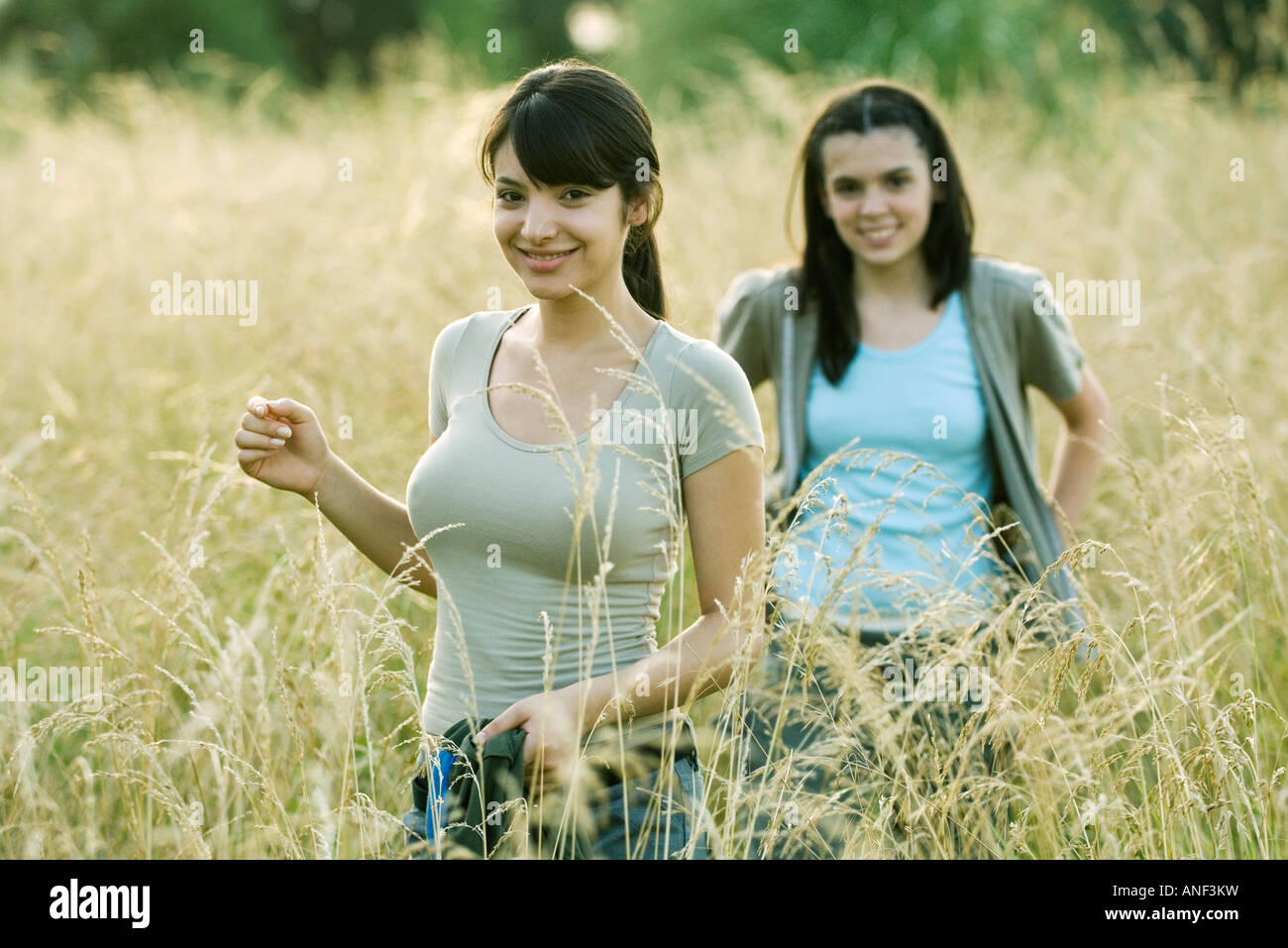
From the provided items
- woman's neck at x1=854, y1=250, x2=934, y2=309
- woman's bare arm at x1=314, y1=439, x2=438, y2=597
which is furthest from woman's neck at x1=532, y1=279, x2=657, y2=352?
woman's neck at x1=854, y1=250, x2=934, y2=309

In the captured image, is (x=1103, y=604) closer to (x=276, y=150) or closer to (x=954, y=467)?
(x=954, y=467)

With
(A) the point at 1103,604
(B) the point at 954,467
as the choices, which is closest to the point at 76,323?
(B) the point at 954,467

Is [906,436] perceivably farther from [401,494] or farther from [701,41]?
[701,41]

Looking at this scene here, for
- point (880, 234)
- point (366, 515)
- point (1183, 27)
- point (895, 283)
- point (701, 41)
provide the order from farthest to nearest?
point (1183, 27) < point (701, 41) < point (895, 283) < point (880, 234) < point (366, 515)

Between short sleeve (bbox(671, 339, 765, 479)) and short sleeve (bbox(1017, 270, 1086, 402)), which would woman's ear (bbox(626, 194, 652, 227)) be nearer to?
short sleeve (bbox(671, 339, 765, 479))

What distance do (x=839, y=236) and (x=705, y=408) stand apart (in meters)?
1.23

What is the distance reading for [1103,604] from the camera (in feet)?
9.04

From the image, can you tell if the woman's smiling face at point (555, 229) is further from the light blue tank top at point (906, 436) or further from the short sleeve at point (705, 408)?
the light blue tank top at point (906, 436)

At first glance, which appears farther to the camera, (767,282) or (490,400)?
(767,282)

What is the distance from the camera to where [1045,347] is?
255 cm

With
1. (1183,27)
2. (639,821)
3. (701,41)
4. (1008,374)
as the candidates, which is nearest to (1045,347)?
(1008,374)

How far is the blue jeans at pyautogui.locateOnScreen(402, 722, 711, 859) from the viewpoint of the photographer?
1.58m
